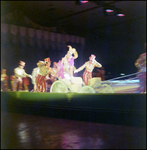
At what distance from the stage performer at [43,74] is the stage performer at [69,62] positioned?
78 centimetres

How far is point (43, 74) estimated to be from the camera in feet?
28.0

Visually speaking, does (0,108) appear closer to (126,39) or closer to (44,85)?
(44,85)

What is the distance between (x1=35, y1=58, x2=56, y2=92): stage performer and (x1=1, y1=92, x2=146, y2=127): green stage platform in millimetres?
340

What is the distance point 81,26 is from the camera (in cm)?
759

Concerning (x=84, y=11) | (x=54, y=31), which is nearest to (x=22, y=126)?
(x=54, y=31)

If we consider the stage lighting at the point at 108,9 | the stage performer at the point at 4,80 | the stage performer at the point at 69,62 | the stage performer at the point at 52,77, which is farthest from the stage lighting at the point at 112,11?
the stage performer at the point at 4,80

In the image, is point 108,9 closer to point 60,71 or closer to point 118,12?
point 118,12

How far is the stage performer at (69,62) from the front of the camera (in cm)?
782

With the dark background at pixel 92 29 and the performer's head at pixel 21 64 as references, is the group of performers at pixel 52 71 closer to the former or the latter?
the performer's head at pixel 21 64

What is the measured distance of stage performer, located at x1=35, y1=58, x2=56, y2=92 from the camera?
27.7ft

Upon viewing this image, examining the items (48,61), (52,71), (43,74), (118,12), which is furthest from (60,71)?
(118,12)

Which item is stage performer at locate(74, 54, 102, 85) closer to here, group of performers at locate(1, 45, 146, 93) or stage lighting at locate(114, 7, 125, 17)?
group of performers at locate(1, 45, 146, 93)

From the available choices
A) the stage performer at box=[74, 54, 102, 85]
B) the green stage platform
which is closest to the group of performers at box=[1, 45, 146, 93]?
the stage performer at box=[74, 54, 102, 85]

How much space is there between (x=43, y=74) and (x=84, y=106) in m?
2.36
